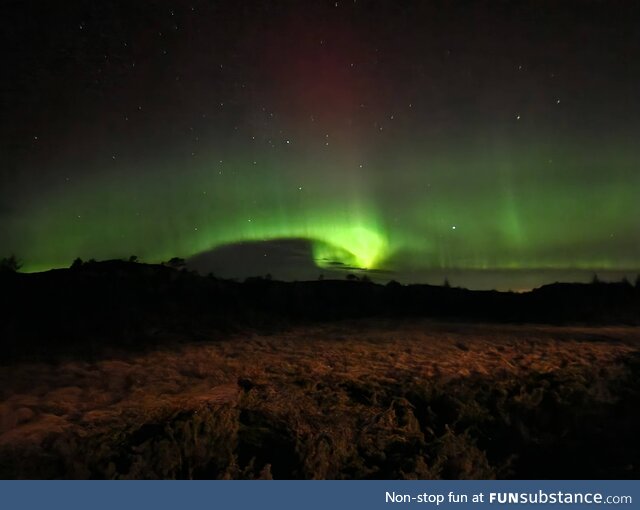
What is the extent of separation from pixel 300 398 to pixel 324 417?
1123mm

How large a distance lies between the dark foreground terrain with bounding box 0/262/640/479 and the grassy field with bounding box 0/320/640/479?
3 cm

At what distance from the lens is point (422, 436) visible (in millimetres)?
6941

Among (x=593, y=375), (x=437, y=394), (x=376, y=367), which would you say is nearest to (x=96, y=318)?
(x=376, y=367)

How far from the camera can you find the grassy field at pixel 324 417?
6137 mm

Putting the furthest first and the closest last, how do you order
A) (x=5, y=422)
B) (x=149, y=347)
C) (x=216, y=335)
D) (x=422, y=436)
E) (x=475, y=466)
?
(x=216, y=335), (x=149, y=347), (x=5, y=422), (x=422, y=436), (x=475, y=466)

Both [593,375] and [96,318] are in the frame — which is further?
[96,318]

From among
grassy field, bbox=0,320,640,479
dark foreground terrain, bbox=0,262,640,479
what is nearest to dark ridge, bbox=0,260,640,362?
dark foreground terrain, bbox=0,262,640,479

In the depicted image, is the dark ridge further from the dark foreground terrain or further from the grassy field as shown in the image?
the grassy field

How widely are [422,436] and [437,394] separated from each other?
181 cm

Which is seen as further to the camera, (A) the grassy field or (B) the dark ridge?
(B) the dark ridge

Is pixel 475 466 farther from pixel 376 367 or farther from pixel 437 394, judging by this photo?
pixel 376 367

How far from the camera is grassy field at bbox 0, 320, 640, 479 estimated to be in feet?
20.1

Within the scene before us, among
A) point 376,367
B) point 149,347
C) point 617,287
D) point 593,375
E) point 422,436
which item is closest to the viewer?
point 422,436

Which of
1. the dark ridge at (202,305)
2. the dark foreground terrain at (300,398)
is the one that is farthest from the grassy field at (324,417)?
the dark ridge at (202,305)
